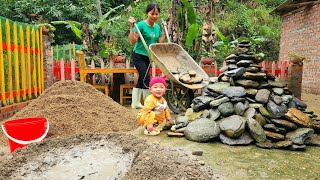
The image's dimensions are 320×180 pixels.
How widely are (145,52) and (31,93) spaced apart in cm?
227

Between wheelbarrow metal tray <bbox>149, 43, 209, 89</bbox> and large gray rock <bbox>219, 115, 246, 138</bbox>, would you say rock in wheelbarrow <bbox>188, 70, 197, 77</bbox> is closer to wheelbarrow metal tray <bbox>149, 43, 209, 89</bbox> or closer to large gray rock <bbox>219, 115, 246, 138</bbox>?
wheelbarrow metal tray <bbox>149, 43, 209, 89</bbox>

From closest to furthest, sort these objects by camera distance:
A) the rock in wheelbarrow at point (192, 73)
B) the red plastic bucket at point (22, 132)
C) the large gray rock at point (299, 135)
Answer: the red plastic bucket at point (22, 132) < the large gray rock at point (299, 135) < the rock in wheelbarrow at point (192, 73)

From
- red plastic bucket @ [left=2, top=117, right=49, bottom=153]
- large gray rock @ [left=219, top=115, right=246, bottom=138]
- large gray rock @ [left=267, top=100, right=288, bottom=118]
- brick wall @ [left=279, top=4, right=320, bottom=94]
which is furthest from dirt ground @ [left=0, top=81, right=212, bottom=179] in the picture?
brick wall @ [left=279, top=4, right=320, bottom=94]

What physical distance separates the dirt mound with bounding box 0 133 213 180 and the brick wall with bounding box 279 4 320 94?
21.9 feet

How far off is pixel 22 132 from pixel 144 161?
139 cm

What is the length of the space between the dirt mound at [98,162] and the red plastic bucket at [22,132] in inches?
7.7

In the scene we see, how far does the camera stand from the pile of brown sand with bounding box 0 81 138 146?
363cm

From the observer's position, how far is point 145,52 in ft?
17.0

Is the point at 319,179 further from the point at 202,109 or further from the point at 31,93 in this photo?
the point at 31,93

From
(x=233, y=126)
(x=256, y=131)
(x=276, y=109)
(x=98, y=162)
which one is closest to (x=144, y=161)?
(x=98, y=162)

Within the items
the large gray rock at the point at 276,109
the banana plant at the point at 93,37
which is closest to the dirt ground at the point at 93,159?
the large gray rock at the point at 276,109

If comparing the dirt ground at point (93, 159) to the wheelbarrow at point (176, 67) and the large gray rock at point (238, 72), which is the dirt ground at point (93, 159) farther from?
the large gray rock at point (238, 72)

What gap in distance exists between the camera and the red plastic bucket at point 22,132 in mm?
2793

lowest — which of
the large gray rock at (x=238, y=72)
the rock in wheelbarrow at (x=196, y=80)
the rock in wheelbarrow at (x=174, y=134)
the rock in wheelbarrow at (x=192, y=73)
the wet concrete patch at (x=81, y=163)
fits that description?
the rock in wheelbarrow at (x=174, y=134)
